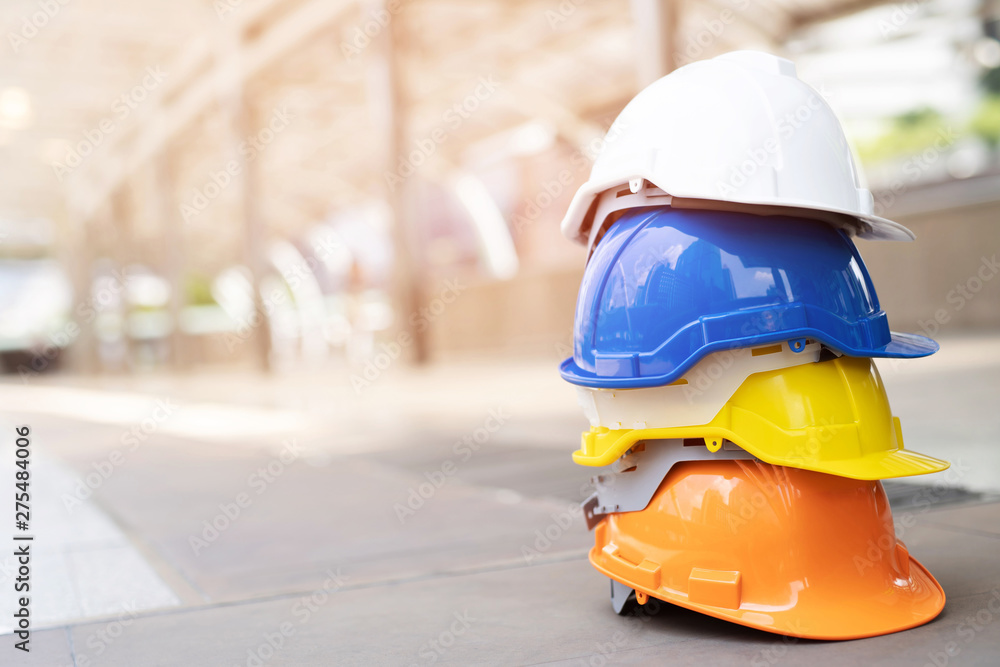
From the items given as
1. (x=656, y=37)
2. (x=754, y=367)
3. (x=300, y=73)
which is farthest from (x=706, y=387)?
(x=300, y=73)

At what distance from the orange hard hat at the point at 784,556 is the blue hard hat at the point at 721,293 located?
1.01 ft

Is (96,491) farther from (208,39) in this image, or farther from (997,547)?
(208,39)

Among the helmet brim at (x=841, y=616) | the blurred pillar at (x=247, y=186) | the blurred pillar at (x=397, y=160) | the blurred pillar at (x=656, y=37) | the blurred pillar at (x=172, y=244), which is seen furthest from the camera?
the blurred pillar at (x=172, y=244)

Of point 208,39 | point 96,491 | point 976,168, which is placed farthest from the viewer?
point 208,39

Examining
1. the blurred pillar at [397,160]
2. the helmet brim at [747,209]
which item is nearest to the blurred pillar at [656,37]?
the helmet brim at [747,209]

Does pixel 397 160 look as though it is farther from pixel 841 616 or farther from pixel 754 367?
pixel 841 616

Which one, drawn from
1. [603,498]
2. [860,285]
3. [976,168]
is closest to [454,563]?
[603,498]

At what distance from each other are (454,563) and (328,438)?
4.75 metres

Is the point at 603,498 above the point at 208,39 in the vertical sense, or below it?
below

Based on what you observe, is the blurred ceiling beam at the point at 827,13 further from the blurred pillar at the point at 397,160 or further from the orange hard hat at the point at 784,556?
the orange hard hat at the point at 784,556

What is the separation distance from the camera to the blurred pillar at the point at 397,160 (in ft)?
56.1

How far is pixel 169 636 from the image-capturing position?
254 centimetres

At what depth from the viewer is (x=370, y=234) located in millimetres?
48656

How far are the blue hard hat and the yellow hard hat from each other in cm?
8
